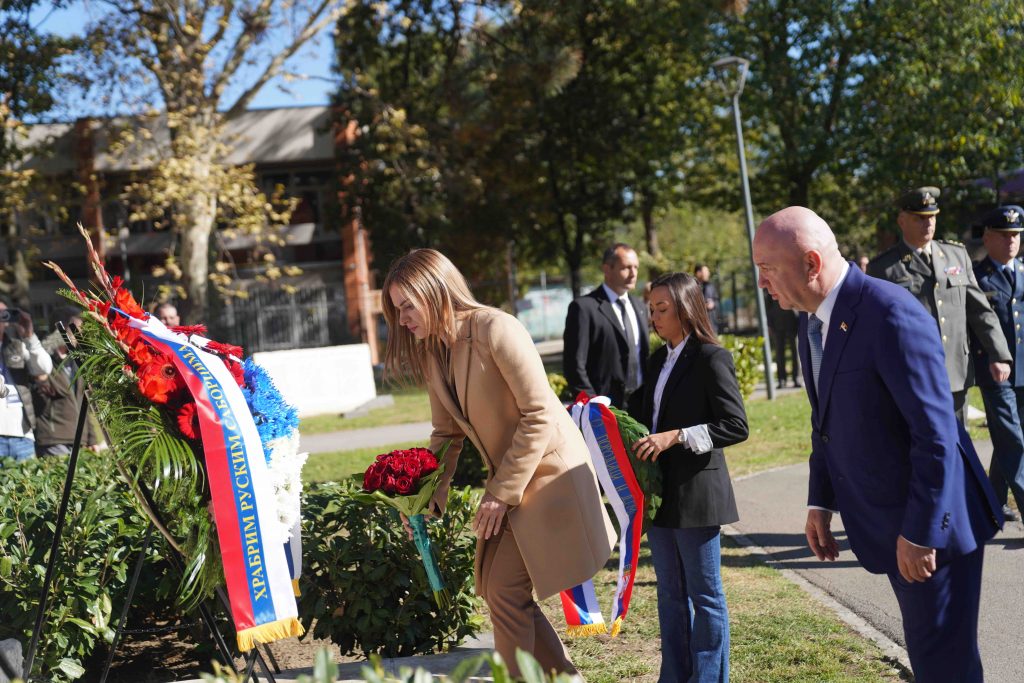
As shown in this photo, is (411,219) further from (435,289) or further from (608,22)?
(435,289)

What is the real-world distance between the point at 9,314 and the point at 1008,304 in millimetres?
7411

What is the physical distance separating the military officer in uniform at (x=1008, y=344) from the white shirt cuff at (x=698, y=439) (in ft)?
10.4

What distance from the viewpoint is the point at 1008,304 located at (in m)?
6.94

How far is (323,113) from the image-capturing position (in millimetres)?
34719

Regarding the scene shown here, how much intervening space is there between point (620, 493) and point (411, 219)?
80.1 ft

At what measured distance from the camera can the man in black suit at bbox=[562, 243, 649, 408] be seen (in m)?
6.58

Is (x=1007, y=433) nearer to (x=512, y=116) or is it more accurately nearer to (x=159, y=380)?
(x=159, y=380)

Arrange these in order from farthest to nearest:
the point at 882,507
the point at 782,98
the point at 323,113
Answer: the point at 323,113
the point at 782,98
the point at 882,507

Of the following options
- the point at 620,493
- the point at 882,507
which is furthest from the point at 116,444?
the point at 882,507

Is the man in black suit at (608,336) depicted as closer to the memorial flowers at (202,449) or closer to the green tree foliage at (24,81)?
the memorial flowers at (202,449)

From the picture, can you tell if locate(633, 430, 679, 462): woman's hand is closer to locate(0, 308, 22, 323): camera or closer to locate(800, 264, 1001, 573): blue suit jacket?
locate(800, 264, 1001, 573): blue suit jacket

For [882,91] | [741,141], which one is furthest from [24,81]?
[882,91]

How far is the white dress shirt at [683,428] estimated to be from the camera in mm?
4223

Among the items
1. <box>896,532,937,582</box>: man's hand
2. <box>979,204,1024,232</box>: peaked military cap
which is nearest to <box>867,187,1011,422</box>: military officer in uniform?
<box>979,204,1024,232</box>: peaked military cap
